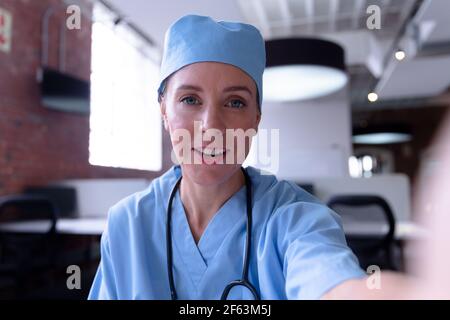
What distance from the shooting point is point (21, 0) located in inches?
66.9

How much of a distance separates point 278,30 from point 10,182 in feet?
5.24

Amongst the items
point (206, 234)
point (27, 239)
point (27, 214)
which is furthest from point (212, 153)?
point (27, 214)

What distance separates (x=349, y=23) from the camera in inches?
33.8

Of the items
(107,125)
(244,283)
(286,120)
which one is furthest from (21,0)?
(244,283)

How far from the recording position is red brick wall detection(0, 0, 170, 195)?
5.45 ft

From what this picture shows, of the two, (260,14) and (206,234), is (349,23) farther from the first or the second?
(206,234)

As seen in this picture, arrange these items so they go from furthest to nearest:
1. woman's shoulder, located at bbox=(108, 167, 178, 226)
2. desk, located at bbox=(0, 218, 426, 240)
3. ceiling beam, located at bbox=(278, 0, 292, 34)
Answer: desk, located at bbox=(0, 218, 426, 240) → ceiling beam, located at bbox=(278, 0, 292, 34) → woman's shoulder, located at bbox=(108, 167, 178, 226)

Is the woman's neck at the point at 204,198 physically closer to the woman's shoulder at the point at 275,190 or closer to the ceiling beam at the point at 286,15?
the woman's shoulder at the point at 275,190

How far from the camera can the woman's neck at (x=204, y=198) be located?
500mm

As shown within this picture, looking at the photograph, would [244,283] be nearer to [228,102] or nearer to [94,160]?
[228,102]

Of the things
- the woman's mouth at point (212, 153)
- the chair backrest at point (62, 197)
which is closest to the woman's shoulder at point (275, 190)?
the woman's mouth at point (212, 153)

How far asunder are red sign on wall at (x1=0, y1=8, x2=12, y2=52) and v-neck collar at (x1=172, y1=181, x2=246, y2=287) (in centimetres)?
155

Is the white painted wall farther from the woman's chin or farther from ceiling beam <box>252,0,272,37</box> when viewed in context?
ceiling beam <box>252,0,272,37</box>

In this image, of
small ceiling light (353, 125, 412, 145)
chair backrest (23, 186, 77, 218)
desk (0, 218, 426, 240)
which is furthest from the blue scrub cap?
small ceiling light (353, 125, 412, 145)
